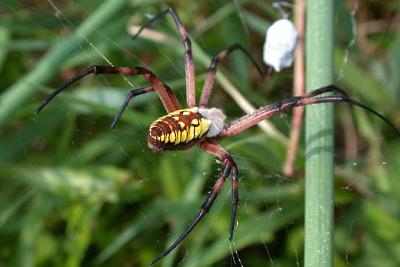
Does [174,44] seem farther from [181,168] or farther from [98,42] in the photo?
[181,168]

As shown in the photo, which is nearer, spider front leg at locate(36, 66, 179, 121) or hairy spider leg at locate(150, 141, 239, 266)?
hairy spider leg at locate(150, 141, 239, 266)

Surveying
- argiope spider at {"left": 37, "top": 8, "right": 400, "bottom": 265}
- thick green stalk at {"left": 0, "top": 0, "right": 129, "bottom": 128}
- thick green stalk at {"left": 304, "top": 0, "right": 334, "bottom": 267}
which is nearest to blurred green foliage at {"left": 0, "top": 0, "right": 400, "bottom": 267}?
thick green stalk at {"left": 0, "top": 0, "right": 129, "bottom": 128}

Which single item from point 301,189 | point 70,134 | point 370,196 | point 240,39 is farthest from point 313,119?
point 70,134

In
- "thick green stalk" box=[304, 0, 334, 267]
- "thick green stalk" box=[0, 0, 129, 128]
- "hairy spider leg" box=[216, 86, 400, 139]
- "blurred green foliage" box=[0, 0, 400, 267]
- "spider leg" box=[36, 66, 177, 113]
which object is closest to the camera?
"thick green stalk" box=[304, 0, 334, 267]

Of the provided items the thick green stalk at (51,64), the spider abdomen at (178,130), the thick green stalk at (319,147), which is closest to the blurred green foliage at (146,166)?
the thick green stalk at (51,64)

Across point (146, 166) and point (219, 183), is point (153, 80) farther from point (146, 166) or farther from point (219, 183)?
point (146, 166)

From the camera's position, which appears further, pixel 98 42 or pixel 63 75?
pixel 63 75

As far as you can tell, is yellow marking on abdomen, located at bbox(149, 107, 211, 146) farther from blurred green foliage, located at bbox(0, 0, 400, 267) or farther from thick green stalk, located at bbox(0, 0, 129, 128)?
thick green stalk, located at bbox(0, 0, 129, 128)

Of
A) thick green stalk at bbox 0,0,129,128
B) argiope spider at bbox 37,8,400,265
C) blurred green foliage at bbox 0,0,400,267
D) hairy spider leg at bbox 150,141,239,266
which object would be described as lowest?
blurred green foliage at bbox 0,0,400,267

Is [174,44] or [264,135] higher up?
[174,44]
